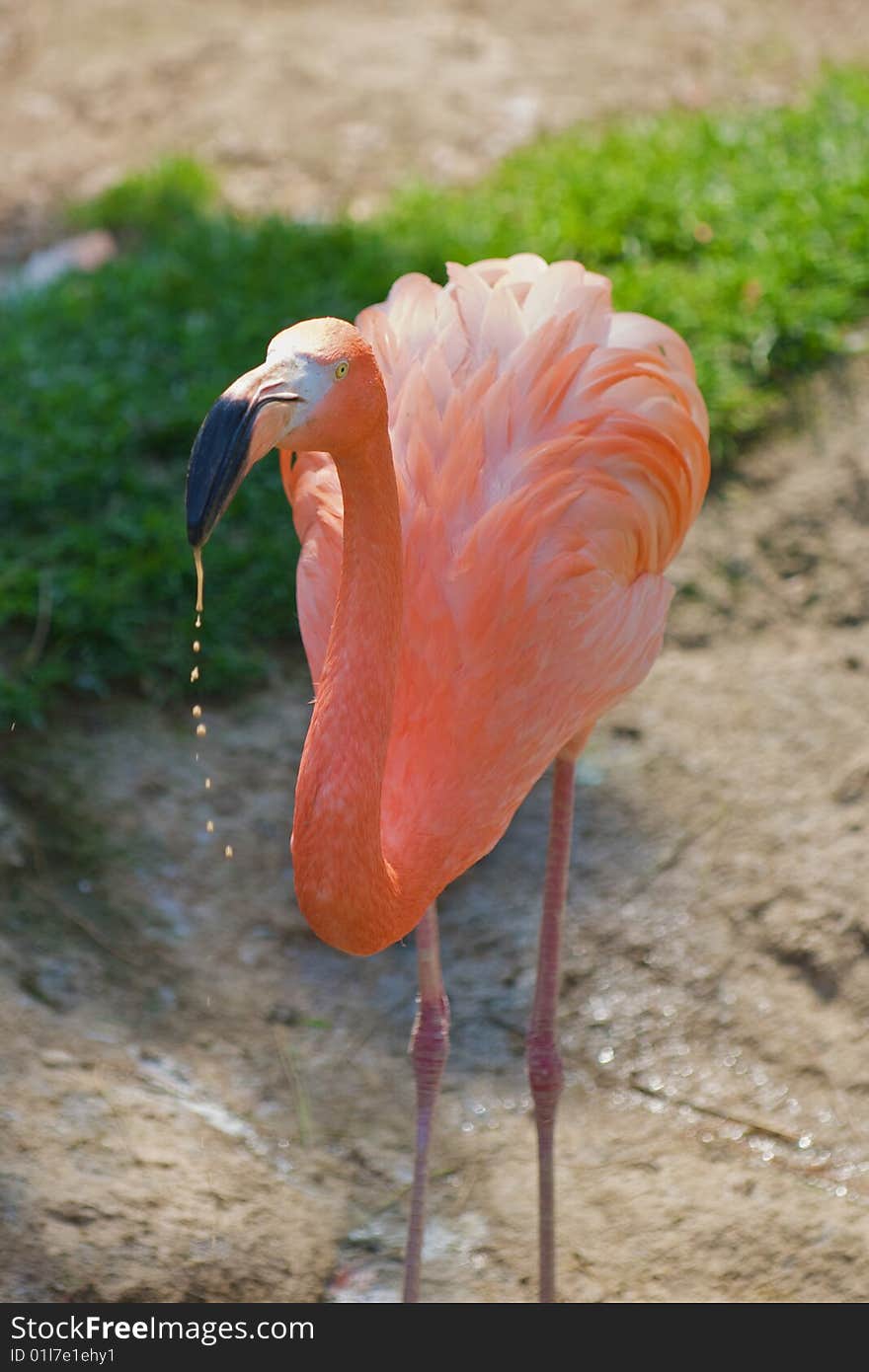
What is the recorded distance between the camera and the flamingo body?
2.56m

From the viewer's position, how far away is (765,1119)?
3279mm

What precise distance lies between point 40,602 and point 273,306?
146 cm

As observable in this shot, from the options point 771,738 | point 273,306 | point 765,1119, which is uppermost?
point 273,306

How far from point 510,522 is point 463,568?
12 cm

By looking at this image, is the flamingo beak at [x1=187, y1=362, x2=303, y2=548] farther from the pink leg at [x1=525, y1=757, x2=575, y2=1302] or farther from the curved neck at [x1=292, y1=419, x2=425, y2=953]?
the pink leg at [x1=525, y1=757, x2=575, y2=1302]

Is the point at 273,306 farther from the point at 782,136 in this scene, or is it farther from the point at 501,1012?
the point at 501,1012

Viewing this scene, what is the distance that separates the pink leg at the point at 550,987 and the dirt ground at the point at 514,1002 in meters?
0.21

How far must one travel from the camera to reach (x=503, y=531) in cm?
269

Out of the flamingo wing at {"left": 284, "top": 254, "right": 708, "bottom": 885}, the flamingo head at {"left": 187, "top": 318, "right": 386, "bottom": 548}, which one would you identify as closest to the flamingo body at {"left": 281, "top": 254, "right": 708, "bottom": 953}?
the flamingo wing at {"left": 284, "top": 254, "right": 708, "bottom": 885}

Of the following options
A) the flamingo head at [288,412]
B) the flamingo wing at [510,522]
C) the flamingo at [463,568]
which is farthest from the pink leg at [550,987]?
the flamingo head at [288,412]

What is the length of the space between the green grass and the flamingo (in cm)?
118

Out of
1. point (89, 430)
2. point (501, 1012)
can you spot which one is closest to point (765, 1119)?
point (501, 1012)

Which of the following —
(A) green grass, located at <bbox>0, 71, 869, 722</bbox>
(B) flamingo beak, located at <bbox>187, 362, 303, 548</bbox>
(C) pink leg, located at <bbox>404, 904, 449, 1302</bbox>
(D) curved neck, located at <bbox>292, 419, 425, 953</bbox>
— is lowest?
(C) pink leg, located at <bbox>404, 904, 449, 1302</bbox>

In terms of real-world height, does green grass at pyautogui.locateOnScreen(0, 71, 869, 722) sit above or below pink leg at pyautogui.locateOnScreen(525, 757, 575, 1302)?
above
